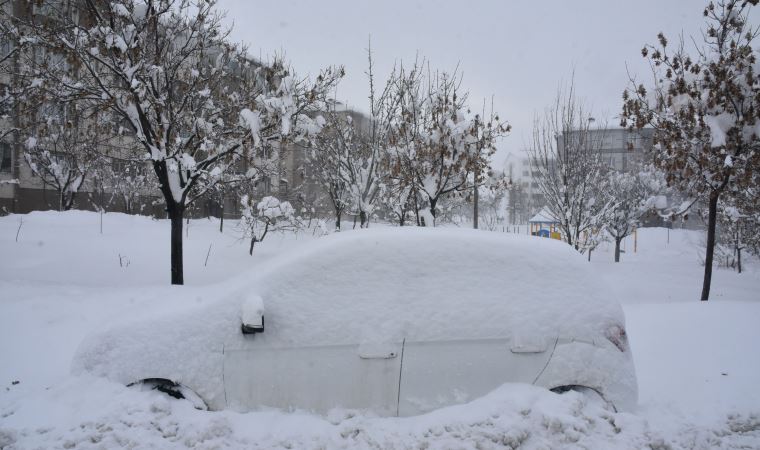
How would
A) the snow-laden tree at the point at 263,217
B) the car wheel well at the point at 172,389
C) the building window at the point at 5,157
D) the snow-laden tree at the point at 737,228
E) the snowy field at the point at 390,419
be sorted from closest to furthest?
the snowy field at the point at 390,419
the car wheel well at the point at 172,389
the snow-laden tree at the point at 263,217
the snow-laden tree at the point at 737,228
the building window at the point at 5,157

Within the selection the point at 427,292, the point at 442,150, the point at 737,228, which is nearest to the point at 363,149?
the point at 442,150

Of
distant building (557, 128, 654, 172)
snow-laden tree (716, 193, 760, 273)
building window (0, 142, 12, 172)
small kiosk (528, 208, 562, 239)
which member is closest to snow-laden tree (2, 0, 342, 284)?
distant building (557, 128, 654, 172)

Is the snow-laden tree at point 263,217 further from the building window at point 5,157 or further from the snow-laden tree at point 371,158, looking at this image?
the building window at point 5,157

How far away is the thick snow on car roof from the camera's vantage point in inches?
128

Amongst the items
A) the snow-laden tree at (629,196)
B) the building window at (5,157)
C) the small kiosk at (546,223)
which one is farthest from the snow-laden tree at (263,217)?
the building window at (5,157)

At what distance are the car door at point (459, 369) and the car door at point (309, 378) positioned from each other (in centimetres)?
14

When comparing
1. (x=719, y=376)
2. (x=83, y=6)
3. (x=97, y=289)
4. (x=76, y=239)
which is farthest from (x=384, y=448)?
(x=76, y=239)

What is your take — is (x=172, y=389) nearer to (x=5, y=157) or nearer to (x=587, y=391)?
(x=587, y=391)

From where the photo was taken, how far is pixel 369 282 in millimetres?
3371

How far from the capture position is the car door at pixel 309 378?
10.5ft

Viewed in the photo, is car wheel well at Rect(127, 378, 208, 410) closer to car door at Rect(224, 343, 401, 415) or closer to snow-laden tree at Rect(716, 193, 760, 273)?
car door at Rect(224, 343, 401, 415)

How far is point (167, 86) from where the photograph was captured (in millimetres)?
8312

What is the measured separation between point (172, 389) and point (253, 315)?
35.3 inches

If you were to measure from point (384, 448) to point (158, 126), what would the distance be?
6.84 metres
